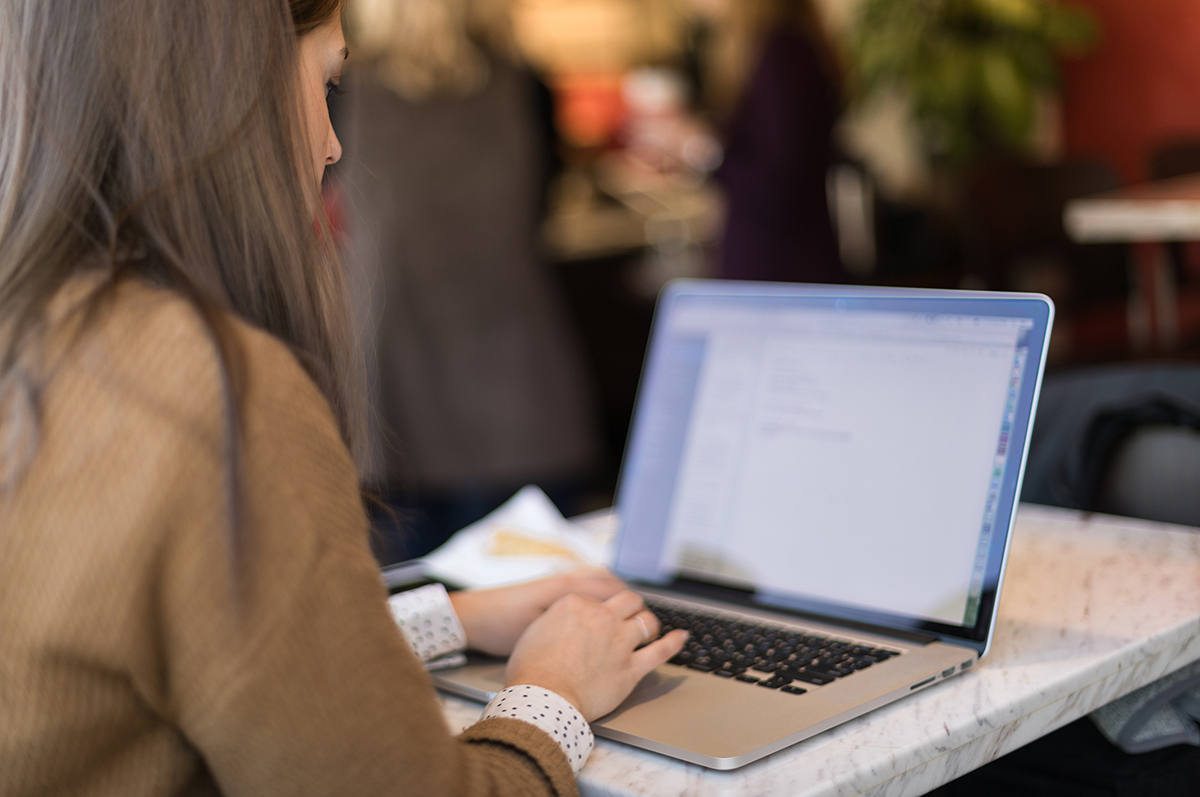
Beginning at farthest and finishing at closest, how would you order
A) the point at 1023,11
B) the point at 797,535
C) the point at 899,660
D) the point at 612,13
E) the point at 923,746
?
the point at 612,13 → the point at 1023,11 → the point at 797,535 → the point at 899,660 → the point at 923,746

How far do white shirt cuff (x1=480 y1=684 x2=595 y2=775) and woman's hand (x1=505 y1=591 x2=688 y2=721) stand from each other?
0.01 metres

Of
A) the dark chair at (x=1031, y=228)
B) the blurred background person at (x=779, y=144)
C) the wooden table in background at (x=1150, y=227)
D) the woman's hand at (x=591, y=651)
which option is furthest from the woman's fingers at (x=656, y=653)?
the dark chair at (x=1031, y=228)

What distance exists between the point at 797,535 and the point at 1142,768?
0.91 ft

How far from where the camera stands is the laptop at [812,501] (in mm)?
725

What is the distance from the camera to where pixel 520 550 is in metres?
1.11

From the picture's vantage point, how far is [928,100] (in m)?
3.93

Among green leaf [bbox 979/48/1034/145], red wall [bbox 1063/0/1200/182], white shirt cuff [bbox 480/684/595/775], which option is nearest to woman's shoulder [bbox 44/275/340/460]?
white shirt cuff [bbox 480/684/595/775]

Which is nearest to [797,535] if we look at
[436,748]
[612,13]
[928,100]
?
[436,748]

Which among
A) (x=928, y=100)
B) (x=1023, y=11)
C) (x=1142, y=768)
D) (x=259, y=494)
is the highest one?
(x=1023, y=11)

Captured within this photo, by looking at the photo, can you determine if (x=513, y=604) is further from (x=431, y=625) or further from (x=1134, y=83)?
(x=1134, y=83)

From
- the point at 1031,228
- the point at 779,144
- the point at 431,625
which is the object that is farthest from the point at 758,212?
the point at 431,625

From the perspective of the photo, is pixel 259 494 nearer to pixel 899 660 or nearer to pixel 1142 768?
pixel 899 660

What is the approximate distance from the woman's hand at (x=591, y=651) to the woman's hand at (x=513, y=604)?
2.9 inches

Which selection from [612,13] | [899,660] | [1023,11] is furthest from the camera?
[612,13]
